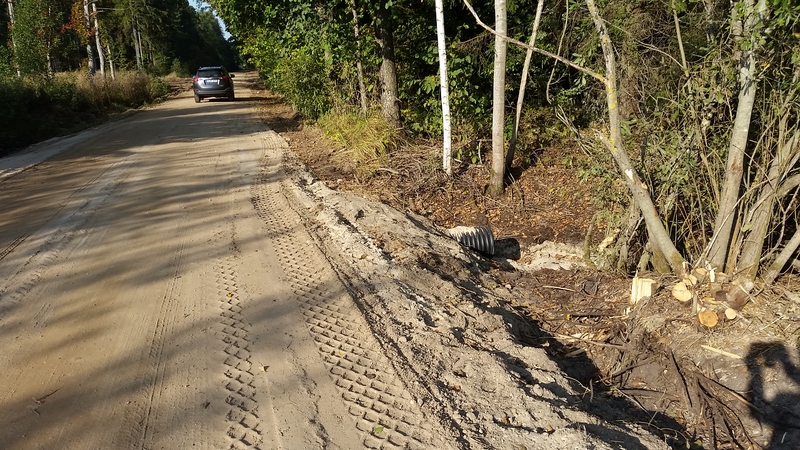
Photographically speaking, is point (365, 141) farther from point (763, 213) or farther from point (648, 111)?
point (763, 213)

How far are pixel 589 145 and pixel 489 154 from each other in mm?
3750

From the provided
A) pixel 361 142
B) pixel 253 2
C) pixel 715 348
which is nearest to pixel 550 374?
pixel 715 348

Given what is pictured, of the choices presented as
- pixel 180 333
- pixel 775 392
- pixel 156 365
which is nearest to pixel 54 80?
pixel 180 333

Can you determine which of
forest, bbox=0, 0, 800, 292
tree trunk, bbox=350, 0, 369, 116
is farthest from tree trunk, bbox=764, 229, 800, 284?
tree trunk, bbox=350, 0, 369, 116

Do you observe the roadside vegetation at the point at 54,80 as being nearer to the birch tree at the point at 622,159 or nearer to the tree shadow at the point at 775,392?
the birch tree at the point at 622,159

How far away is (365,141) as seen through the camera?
10.8 m

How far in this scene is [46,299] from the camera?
16.7ft

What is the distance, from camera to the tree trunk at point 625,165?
5.44 m

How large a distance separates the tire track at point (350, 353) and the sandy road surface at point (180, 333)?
0.5 inches

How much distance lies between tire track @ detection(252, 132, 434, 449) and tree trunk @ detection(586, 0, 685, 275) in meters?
3.07

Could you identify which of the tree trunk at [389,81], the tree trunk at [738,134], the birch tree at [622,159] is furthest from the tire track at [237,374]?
the tree trunk at [389,81]

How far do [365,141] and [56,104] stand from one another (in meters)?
13.4

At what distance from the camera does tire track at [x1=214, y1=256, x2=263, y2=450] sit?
3.34 meters

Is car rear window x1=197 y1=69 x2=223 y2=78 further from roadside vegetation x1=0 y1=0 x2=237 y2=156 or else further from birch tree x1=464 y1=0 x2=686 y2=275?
birch tree x1=464 y1=0 x2=686 y2=275
